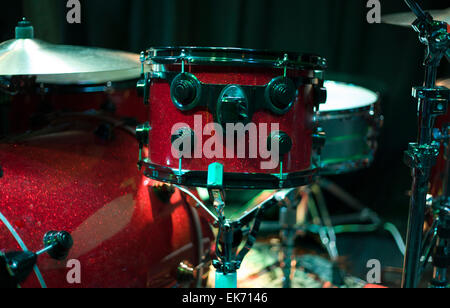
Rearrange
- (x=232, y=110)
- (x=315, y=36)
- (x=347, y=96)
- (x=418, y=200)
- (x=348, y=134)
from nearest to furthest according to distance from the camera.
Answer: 1. (x=232, y=110)
2. (x=418, y=200)
3. (x=348, y=134)
4. (x=347, y=96)
5. (x=315, y=36)

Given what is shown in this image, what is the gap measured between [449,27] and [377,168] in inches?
71.4

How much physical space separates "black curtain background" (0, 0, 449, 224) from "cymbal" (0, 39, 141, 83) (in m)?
0.67

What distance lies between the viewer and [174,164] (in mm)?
1161

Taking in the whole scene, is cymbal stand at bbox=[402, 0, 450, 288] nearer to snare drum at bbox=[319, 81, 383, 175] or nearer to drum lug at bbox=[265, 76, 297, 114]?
drum lug at bbox=[265, 76, 297, 114]

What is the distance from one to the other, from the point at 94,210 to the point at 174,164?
27 centimetres

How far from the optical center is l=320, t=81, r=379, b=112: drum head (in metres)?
1.83

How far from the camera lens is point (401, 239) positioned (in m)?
2.63

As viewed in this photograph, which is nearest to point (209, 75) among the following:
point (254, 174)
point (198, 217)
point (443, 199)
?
point (254, 174)

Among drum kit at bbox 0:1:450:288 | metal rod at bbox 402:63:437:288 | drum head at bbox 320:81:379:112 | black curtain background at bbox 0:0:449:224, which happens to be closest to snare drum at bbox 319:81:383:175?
drum head at bbox 320:81:379:112

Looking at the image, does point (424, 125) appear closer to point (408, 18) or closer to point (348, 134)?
point (408, 18)

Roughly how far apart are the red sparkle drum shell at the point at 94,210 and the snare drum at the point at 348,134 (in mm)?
561

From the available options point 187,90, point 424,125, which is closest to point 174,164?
point 187,90

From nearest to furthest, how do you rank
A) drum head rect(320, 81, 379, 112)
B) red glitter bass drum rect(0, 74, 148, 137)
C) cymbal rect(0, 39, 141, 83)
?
cymbal rect(0, 39, 141, 83), red glitter bass drum rect(0, 74, 148, 137), drum head rect(320, 81, 379, 112)
